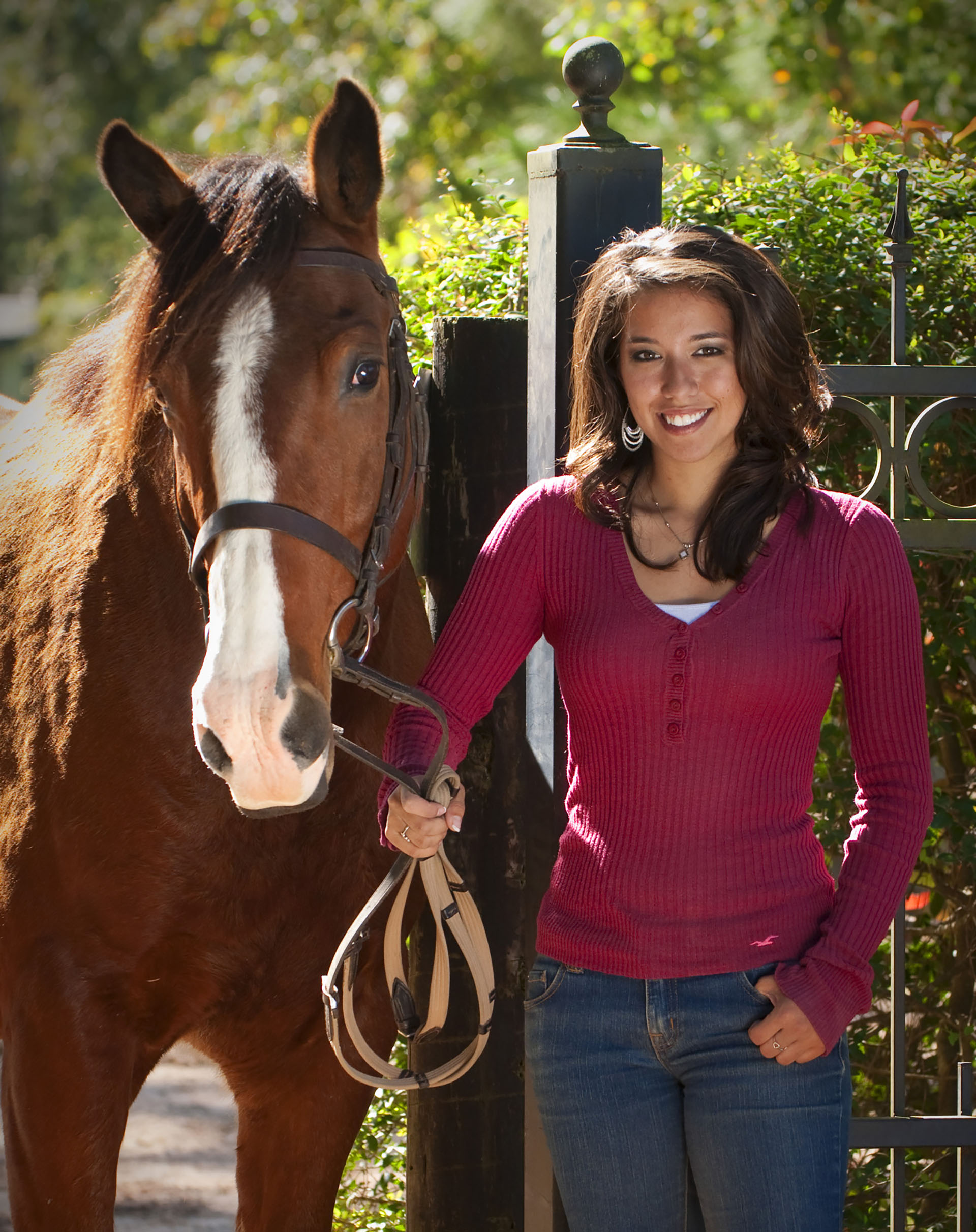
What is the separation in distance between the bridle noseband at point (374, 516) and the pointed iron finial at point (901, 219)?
94 cm

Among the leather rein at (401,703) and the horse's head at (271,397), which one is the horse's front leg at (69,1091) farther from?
the horse's head at (271,397)

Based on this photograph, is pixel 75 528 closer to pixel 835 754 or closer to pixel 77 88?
pixel 835 754

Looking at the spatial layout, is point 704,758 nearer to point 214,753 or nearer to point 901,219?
point 214,753

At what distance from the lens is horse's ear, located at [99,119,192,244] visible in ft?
6.35

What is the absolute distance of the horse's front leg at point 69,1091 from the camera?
2.05 meters

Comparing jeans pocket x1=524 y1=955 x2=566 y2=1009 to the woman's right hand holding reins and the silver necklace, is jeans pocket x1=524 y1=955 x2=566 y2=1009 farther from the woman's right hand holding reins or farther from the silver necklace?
the silver necklace

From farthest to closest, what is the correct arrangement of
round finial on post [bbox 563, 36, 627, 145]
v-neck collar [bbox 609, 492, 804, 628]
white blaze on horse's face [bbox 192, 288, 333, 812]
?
1. round finial on post [bbox 563, 36, 627, 145]
2. v-neck collar [bbox 609, 492, 804, 628]
3. white blaze on horse's face [bbox 192, 288, 333, 812]

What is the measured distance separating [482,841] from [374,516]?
89 centimetres

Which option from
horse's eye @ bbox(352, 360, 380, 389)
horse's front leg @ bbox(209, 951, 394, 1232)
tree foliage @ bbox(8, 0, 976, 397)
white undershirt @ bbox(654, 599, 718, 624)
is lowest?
horse's front leg @ bbox(209, 951, 394, 1232)

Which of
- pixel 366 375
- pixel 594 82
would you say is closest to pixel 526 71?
pixel 594 82

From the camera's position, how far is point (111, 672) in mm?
2133

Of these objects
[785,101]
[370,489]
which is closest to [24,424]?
[370,489]

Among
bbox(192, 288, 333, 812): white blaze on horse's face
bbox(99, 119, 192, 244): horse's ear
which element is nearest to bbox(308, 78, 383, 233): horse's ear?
bbox(99, 119, 192, 244): horse's ear

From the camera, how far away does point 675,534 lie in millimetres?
1893
